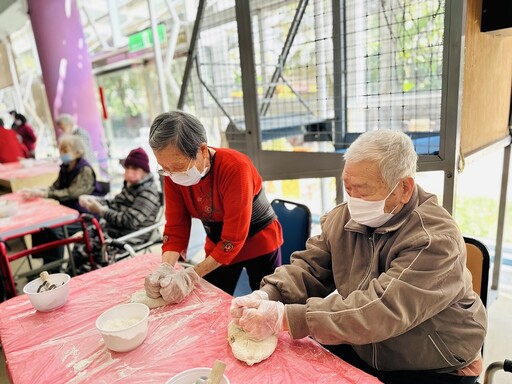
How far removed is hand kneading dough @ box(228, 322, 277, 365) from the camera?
91 centimetres

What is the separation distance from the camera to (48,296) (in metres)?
1.23

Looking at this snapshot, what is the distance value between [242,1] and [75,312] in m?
1.85

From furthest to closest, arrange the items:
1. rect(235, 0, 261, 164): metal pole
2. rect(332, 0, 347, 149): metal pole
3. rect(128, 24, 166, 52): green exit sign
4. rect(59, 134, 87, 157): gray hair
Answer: rect(128, 24, 166, 52): green exit sign
rect(59, 134, 87, 157): gray hair
rect(235, 0, 261, 164): metal pole
rect(332, 0, 347, 149): metal pole

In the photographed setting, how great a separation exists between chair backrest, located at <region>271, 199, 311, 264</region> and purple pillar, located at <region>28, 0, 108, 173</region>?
4.19 metres

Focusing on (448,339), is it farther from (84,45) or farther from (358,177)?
(84,45)

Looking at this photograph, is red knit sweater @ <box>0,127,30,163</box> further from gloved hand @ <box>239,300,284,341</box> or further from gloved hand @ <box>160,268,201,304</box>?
gloved hand @ <box>239,300,284,341</box>

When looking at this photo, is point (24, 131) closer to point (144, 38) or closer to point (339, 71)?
point (144, 38)

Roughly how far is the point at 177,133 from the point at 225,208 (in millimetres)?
357

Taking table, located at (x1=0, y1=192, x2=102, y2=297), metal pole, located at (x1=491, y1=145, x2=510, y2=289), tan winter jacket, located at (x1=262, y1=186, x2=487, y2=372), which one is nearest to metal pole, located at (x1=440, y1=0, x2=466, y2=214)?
tan winter jacket, located at (x1=262, y1=186, x2=487, y2=372)

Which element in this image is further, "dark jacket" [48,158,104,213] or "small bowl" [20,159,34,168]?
"small bowl" [20,159,34,168]

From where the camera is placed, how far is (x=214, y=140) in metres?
2.96

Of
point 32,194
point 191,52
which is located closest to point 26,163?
point 32,194

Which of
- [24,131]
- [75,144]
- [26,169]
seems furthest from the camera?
[24,131]

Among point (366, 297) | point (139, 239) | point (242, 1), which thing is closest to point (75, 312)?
point (366, 297)
